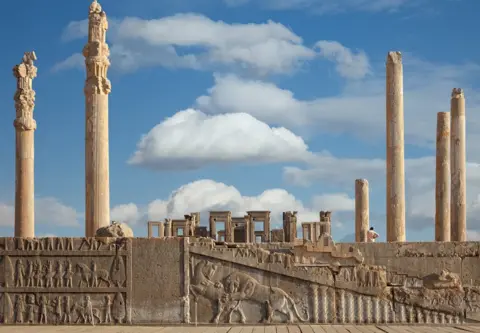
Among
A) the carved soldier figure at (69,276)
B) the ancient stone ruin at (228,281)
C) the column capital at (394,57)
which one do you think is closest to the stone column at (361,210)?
the column capital at (394,57)

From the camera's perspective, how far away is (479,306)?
69.5ft

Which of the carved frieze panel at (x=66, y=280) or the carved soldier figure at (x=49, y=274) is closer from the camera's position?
the carved frieze panel at (x=66, y=280)

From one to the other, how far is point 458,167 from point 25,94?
16.2 metres

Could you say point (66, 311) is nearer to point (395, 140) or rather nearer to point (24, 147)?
point (24, 147)

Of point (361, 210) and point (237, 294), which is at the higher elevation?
point (361, 210)

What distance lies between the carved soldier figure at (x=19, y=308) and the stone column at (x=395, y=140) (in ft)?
41.3

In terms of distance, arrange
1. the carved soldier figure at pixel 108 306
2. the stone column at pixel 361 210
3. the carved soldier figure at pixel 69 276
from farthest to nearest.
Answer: the stone column at pixel 361 210, the carved soldier figure at pixel 69 276, the carved soldier figure at pixel 108 306

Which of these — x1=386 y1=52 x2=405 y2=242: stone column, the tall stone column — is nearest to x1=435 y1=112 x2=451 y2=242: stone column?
x1=386 y1=52 x2=405 y2=242: stone column

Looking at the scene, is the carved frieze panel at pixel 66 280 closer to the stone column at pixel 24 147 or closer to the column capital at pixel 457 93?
the stone column at pixel 24 147

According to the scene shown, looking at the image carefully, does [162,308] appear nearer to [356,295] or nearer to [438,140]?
[356,295]

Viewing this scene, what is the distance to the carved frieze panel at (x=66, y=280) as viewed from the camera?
21.6 metres

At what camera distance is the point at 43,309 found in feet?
71.8

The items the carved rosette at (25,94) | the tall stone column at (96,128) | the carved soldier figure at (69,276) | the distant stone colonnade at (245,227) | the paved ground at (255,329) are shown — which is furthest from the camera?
the distant stone colonnade at (245,227)

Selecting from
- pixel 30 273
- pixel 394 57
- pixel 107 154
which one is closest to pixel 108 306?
pixel 30 273
